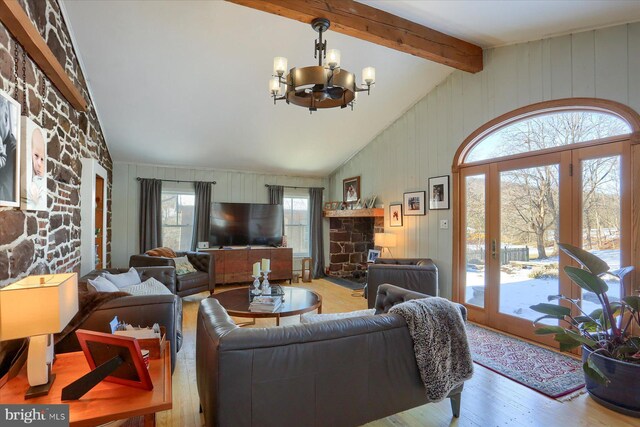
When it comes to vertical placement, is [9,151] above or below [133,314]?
above

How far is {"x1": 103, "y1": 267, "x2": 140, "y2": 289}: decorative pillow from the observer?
9.63 ft

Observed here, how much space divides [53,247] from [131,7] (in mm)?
2173

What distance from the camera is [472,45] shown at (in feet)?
12.1

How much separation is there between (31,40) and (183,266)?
137 inches

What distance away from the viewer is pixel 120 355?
137 centimetres

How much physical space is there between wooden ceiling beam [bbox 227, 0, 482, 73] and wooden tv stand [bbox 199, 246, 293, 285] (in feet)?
13.6

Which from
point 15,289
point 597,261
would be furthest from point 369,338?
point 597,261

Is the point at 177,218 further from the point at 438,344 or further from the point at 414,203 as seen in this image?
the point at 438,344

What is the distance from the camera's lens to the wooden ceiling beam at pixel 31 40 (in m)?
1.63

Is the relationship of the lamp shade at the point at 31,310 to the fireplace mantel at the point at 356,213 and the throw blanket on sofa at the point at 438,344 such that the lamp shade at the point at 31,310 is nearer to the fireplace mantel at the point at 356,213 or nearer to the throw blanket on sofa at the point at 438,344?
the throw blanket on sofa at the point at 438,344

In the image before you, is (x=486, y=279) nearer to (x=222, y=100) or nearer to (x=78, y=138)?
(x=222, y=100)

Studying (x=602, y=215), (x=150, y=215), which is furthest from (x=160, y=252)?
(x=602, y=215)

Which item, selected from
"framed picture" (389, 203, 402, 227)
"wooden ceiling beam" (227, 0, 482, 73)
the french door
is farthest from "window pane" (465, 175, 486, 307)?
"wooden ceiling beam" (227, 0, 482, 73)

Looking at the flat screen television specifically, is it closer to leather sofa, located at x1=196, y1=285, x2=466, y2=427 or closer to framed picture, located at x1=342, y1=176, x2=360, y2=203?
framed picture, located at x1=342, y1=176, x2=360, y2=203
